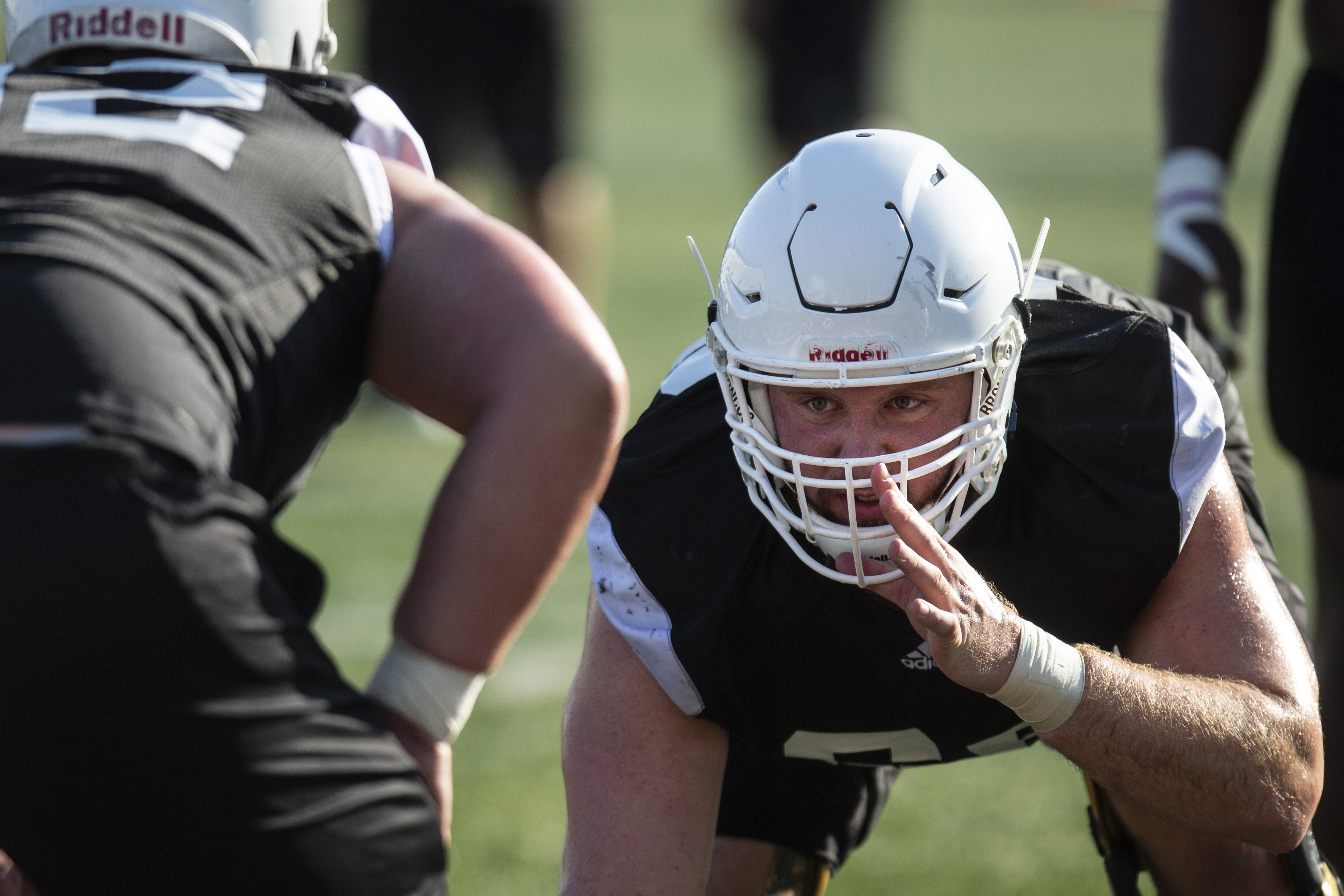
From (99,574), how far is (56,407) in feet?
0.56

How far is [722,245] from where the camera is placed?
11.3 m

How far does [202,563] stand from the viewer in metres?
1.64

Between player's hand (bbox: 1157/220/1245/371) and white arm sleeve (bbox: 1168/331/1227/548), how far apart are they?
88cm

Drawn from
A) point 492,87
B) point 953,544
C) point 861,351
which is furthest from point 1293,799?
point 492,87

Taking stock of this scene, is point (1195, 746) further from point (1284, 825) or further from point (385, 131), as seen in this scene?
point (385, 131)

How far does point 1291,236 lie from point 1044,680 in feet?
5.02

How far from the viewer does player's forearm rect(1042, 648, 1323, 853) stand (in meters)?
2.14

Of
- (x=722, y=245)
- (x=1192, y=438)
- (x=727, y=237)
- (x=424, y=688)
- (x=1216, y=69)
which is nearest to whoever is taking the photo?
(x=424, y=688)

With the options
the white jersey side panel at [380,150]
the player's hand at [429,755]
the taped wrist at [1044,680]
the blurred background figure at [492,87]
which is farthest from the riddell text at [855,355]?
the blurred background figure at [492,87]

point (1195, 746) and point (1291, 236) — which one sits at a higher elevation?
point (1291, 236)

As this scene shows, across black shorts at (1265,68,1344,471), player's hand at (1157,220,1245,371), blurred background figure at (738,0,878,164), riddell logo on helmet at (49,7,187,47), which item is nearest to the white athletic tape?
player's hand at (1157,220,1245,371)

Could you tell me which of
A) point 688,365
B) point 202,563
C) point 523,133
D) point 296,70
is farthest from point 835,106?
point 202,563

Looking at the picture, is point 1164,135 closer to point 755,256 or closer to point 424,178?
point 755,256

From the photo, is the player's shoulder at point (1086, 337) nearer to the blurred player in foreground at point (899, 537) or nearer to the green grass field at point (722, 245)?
the blurred player in foreground at point (899, 537)
